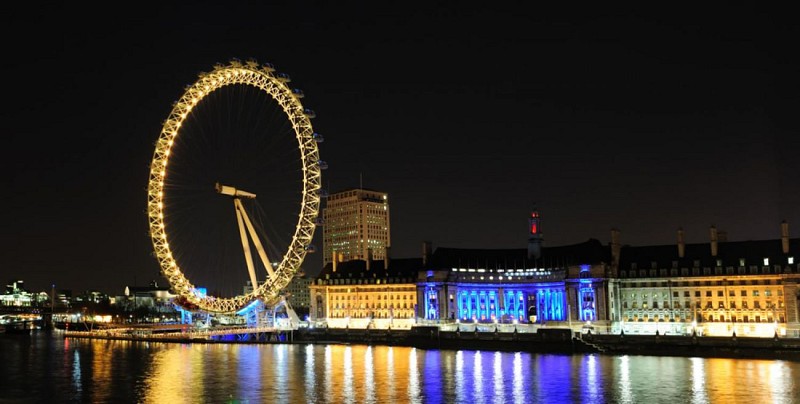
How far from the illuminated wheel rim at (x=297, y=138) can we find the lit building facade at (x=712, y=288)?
4821 centimetres

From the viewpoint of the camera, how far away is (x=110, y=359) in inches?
3393

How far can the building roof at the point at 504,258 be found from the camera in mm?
134500

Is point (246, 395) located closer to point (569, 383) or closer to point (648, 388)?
point (569, 383)

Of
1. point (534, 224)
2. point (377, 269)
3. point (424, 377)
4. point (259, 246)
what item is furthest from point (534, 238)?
point (424, 377)

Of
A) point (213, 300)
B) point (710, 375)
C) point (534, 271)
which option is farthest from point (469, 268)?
point (710, 375)

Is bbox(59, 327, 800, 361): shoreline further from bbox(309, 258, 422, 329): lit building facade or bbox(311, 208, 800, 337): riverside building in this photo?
bbox(309, 258, 422, 329): lit building facade

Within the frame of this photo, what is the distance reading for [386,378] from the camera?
65.8 metres

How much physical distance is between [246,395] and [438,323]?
256ft

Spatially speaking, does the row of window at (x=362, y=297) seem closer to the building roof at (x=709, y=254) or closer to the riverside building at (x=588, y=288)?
the riverside building at (x=588, y=288)

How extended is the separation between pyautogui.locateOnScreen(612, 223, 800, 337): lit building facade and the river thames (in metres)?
28.2

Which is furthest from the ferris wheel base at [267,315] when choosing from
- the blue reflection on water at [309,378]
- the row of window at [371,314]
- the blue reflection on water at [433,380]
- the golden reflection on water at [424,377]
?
the blue reflection on water at [433,380]

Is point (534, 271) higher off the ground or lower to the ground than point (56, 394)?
higher

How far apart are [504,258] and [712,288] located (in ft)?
126

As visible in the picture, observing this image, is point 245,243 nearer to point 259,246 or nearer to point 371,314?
point 259,246
